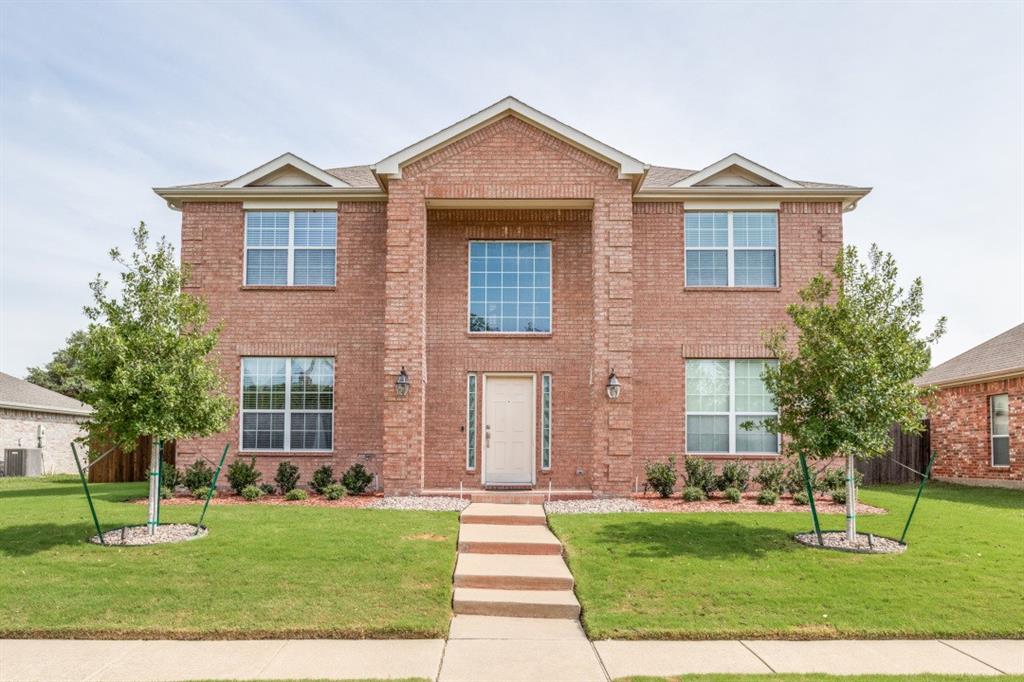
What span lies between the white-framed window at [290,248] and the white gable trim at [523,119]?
8.26 ft

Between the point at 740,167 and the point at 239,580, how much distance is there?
12.8 metres

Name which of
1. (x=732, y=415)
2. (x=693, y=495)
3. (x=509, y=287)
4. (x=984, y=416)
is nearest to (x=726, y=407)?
(x=732, y=415)

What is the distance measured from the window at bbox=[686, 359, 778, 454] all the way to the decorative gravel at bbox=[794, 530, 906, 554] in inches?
202

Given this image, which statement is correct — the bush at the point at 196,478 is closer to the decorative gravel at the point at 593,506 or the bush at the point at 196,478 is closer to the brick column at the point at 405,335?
the brick column at the point at 405,335

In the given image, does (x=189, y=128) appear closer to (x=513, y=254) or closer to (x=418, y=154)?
(x=418, y=154)

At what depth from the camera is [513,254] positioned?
1639cm

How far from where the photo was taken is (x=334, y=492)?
555 inches

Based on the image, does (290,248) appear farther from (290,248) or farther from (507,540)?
(507,540)

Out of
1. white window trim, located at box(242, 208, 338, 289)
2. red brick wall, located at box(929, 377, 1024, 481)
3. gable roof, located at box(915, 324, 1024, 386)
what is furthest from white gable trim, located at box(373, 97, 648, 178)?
gable roof, located at box(915, 324, 1024, 386)

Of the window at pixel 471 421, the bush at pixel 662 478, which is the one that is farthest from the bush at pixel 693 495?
the window at pixel 471 421

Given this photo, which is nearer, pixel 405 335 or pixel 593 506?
pixel 593 506

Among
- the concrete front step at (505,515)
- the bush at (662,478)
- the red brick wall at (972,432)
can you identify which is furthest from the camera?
the red brick wall at (972,432)

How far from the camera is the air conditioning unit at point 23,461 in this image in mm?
23531

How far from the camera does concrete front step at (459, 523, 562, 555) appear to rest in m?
9.91
